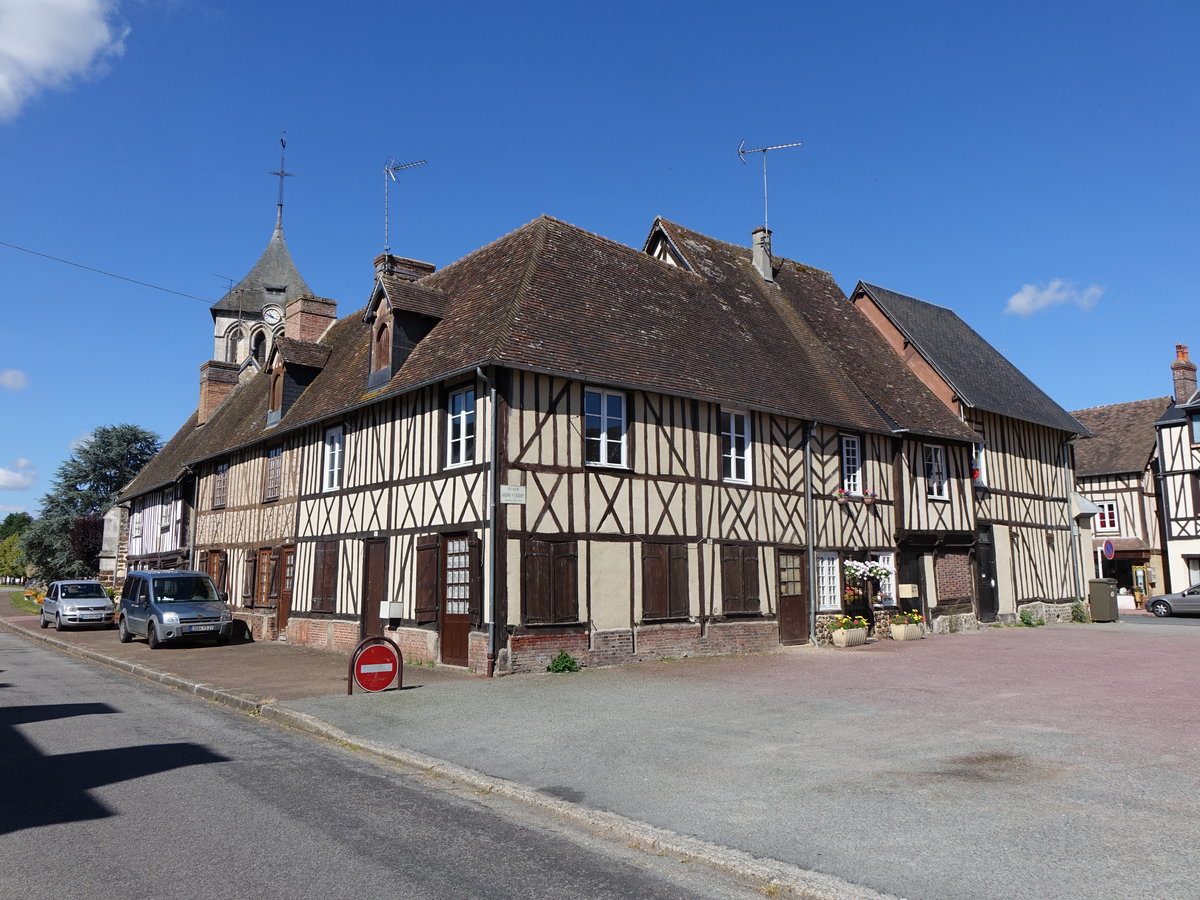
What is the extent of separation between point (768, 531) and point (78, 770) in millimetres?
12311

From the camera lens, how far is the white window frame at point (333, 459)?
17672 millimetres

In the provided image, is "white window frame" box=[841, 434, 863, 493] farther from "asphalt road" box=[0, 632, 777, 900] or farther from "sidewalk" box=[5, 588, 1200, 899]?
"asphalt road" box=[0, 632, 777, 900]

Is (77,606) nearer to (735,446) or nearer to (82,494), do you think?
(735,446)

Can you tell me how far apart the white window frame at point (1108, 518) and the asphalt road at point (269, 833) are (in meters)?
37.9

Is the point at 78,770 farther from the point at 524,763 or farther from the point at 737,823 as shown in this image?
the point at 737,823

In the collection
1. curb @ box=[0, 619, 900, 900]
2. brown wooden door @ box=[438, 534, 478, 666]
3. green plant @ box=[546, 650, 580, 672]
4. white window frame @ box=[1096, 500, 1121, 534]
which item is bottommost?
curb @ box=[0, 619, 900, 900]

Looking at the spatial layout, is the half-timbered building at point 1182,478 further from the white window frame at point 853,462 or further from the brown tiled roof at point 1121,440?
the white window frame at point 853,462

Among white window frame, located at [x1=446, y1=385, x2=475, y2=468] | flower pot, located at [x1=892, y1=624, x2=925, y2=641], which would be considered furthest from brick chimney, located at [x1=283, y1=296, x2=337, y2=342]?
flower pot, located at [x1=892, y1=624, x2=925, y2=641]

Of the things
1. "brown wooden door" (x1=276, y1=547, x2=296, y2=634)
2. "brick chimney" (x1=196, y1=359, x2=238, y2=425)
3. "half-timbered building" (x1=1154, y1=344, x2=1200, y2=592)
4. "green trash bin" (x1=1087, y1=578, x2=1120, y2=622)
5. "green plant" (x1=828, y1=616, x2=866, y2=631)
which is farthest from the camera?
"half-timbered building" (x1=1154, y1=344, x2=1200, y2=592)

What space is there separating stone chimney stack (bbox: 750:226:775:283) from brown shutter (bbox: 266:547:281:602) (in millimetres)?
13403

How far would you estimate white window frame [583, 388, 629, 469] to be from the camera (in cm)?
1409

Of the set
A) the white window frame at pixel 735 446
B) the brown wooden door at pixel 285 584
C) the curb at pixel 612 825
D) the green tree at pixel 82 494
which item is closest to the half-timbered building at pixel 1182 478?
the white window frame at pixel 735 446

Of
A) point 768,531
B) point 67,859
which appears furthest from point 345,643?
point 67,859

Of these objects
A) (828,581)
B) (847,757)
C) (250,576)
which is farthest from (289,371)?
(847,757)
